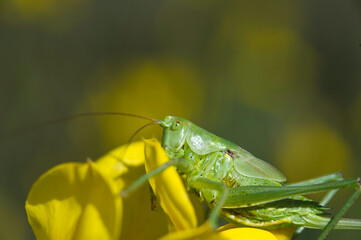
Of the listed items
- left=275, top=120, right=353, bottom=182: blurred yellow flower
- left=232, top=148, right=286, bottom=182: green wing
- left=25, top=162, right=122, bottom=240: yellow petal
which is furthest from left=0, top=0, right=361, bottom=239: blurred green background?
left=25, top=162, right=122, bottom=240: yellow petal

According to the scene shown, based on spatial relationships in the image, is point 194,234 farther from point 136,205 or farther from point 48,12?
point 48,12

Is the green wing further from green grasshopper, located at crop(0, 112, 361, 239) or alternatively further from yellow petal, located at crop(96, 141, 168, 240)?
yellow petal, located at crop(96, 141, 168, 240)

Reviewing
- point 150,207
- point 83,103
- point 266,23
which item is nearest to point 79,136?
point 83,103

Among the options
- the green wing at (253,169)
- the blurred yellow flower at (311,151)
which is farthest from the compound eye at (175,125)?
the blurred yellow flower at (311,151)

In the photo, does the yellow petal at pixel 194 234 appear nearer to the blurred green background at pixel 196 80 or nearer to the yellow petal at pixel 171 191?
the yellow petal at pixel 171 191

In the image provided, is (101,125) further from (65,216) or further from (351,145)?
(65,216)

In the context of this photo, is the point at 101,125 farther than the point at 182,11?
No
